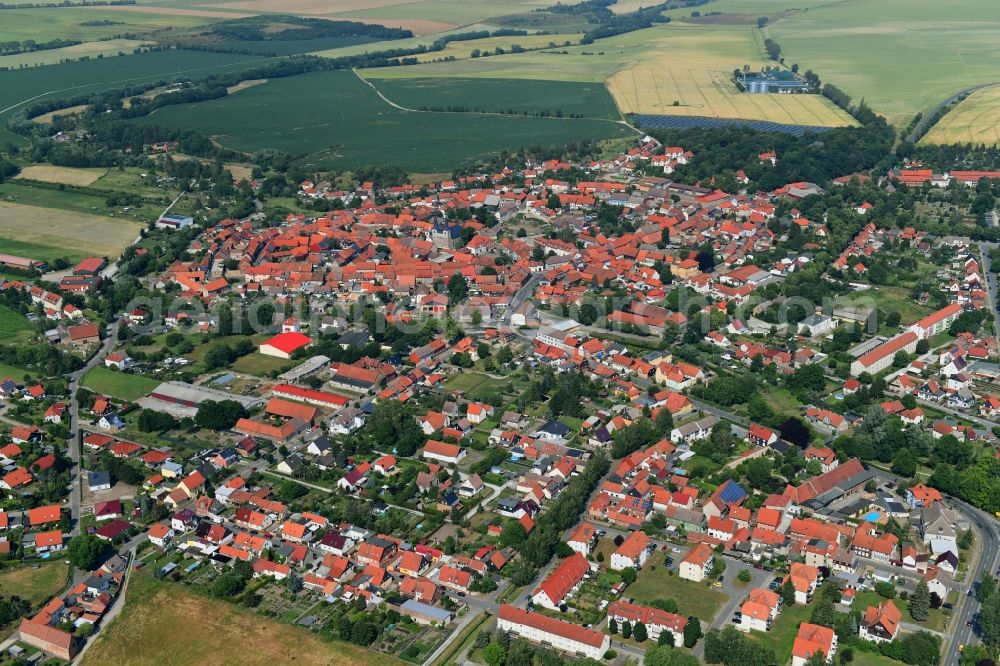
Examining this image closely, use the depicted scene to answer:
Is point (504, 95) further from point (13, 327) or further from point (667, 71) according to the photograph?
point (13, 327)

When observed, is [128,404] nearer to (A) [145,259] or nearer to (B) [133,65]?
(A) [145,259]

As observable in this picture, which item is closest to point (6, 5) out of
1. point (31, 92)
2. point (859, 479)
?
point (31, 92)

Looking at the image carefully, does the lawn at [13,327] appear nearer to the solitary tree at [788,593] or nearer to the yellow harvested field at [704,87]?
the solitary tree at [788,593]

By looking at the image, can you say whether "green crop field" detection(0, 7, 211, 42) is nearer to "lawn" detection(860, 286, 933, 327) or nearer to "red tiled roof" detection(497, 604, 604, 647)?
"lawn" detection(860, 286, 933, 327)

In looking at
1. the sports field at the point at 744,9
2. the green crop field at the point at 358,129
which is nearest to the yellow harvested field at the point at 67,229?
the green crop field at the point at 358,129

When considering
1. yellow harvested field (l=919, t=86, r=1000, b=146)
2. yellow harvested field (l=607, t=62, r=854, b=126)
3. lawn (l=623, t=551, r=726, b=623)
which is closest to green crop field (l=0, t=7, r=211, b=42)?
yellow harvested field (l=607, t=62, r=854, b=126)

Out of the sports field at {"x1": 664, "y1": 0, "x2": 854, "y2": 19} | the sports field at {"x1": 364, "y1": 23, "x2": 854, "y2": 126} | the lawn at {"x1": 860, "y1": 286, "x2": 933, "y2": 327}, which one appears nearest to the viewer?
the lawn at {"x1": 860, "y1": 286, "x2": 933, "y2": 327}

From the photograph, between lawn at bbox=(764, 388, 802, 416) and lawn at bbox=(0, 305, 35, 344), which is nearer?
lawn at bbox=(764, 388, 802, 416)

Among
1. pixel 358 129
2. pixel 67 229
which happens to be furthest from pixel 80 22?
pixel 67 229
